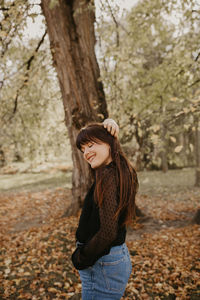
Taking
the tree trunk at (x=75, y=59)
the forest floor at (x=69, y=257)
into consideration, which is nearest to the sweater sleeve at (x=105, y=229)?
the forest floor at (x=69, y=257)

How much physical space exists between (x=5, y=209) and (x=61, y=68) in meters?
5.69

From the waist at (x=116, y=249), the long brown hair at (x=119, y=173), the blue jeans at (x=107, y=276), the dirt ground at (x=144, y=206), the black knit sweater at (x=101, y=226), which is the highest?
the long brown hair at (x=119, y=173)

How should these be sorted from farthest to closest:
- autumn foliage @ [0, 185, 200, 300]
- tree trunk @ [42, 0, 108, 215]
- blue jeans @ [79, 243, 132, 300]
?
tree trunk @ [42, 0, 108, 215] → autumn foliage @ [0, 185, 200, 300] → blue jeans @ [79, 243, 132, 300]

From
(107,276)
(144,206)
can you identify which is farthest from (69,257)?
(144,206)

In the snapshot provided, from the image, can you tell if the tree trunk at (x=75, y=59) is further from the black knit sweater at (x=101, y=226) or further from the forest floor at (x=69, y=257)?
the black knit sweater at (x=101, y=226)

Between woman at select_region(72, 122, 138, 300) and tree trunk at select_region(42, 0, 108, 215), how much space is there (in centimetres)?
313

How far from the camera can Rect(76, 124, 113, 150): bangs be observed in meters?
1.76

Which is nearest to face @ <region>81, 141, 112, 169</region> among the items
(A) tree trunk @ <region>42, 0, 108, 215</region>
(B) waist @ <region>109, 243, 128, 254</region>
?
(B) waist @ <region>109, 243, 128, 254</region>

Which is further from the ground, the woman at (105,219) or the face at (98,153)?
the face at (98,153)

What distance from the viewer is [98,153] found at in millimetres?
1762

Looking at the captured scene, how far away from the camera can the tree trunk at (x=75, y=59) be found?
4863 mm

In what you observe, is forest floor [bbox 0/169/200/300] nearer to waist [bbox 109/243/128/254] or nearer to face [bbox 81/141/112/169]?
waist [bbox 109/243/128/254]

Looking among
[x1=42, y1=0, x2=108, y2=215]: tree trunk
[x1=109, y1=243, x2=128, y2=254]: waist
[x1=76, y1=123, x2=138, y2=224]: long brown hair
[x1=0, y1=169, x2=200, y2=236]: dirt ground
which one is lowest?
[x1=0, y1=169, x2=200, y2=236]: dirt ground

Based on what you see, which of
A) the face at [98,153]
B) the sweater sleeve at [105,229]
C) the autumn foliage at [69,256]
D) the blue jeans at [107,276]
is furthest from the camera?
the autumn foliage at [69,256]
